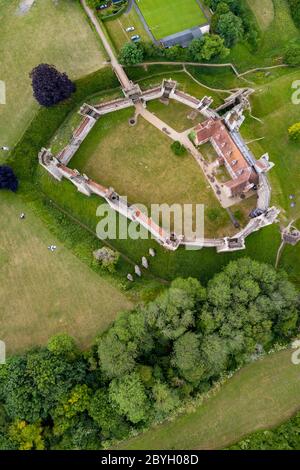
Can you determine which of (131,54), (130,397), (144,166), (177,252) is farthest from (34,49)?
(130,397)

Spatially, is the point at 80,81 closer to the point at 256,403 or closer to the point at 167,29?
the point at 167,29

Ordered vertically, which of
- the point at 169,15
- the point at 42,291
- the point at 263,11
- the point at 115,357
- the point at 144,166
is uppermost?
the point at 169,15

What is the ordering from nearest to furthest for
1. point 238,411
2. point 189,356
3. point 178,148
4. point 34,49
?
point 189,356
point 238,411
point 178,148
point 34,49

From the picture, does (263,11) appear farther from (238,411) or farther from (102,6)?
(238,411)

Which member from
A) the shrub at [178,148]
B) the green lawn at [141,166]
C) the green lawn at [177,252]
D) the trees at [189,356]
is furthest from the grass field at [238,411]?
the shrub at [178,148]

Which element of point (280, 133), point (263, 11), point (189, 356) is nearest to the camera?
point (189, 356)

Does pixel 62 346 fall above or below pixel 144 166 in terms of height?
below
